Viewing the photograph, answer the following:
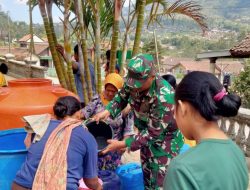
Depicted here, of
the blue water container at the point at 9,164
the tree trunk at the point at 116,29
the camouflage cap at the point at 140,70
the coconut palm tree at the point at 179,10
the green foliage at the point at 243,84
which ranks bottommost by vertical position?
the green foliage at the point at 243,84

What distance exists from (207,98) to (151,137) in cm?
137

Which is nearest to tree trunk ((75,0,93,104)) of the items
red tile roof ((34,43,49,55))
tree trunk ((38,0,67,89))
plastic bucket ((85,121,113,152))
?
tree trunk ((38,0,67,89))

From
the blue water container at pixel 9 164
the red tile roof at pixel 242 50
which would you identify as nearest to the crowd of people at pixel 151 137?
the blue water container at pixel 9 164

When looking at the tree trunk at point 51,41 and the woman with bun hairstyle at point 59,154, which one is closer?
the woman with bun hairstyle at point 59,154

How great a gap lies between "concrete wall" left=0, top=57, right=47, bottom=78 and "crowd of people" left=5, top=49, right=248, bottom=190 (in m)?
9.88

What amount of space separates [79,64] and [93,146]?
2523mm

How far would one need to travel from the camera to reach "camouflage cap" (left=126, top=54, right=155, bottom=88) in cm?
238

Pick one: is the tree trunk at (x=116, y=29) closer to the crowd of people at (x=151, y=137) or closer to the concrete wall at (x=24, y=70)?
the crowd of people at (x=151, y=137)

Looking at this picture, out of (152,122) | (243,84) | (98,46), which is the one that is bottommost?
(243,84)

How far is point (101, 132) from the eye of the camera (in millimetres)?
Answer: 3111

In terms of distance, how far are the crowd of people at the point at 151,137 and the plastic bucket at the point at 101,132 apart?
152mm

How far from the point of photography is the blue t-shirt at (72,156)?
229cm

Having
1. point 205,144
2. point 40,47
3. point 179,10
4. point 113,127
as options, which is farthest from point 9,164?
point 40,47

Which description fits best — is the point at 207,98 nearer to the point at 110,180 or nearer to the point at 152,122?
the point at 152,122
